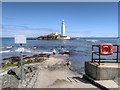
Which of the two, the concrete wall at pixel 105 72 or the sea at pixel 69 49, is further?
the sea at pixel 69 49

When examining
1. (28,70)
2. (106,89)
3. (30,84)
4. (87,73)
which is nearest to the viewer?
(106,89)

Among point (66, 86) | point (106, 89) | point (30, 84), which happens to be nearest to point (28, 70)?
point (30, 84)

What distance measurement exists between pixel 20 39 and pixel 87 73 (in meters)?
3.80

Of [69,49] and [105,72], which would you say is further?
[69,49]

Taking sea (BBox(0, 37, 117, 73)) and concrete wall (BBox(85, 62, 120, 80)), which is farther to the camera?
sea (BBox(0, 37, 117, 73))

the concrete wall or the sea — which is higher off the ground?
the concrete wall

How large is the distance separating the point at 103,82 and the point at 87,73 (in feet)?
6.61

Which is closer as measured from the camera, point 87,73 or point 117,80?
point 117,80

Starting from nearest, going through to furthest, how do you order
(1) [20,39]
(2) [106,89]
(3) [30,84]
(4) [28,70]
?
(2) [106,89], (1) [20,39], (3) [30,84], (4) [28,70]

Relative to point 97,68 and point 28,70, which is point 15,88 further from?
point 28,70

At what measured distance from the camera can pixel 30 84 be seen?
12227 mm

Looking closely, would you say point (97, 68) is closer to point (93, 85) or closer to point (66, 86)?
point (93, 85)

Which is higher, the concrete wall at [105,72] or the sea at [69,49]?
the concrete wall at [105,72]

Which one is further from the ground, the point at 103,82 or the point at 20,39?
the point at 20,39
